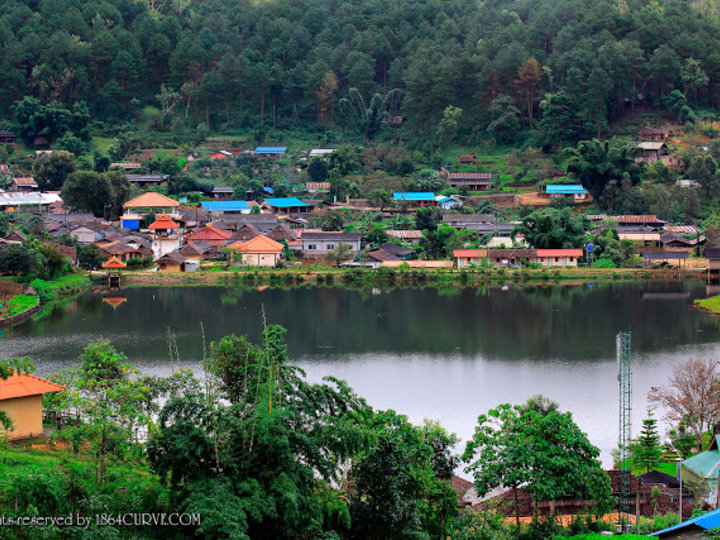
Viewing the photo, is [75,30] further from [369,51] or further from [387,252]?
[387,252]

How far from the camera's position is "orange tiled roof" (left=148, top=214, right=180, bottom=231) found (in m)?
31.8

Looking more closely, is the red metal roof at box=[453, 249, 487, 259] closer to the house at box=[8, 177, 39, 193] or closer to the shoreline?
the shoreline

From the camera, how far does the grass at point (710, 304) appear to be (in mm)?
21870

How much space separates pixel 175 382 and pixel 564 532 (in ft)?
14.5

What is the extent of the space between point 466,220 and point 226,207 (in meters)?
9.10

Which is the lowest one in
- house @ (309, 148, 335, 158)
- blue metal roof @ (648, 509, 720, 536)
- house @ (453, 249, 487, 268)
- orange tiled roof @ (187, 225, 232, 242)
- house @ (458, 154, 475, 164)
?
house @ (453, 249, 487, 268)

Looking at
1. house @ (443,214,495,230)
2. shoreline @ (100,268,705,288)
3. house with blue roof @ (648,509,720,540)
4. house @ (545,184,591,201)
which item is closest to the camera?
house with blue roof @ (648,509,720,540)

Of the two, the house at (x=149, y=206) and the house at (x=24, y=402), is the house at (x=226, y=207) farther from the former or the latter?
the house at (x=24, y=402)

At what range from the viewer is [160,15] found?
54312 millimetres

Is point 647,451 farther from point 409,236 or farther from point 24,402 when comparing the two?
point 409,236

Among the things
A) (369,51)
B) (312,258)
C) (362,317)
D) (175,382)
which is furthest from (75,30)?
(175,382)

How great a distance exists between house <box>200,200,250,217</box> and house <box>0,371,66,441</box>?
2452cm

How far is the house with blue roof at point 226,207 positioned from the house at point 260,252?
216 inches

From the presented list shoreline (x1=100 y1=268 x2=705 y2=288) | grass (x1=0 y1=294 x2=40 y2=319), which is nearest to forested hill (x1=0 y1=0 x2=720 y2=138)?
shoreline (x1=100 y1=268 x2=705 y2=288)
